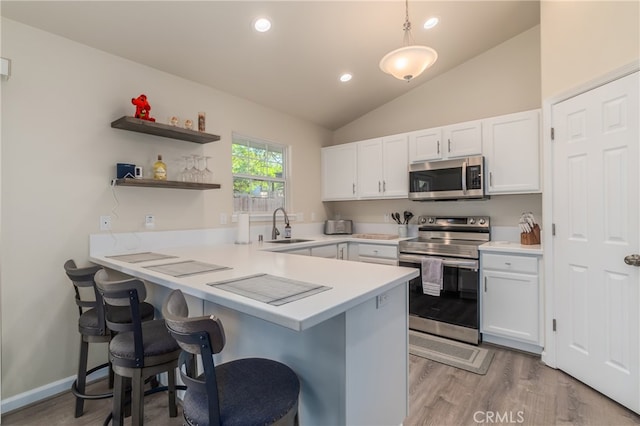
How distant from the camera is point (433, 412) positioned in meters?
1.86

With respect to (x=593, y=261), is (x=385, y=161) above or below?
above

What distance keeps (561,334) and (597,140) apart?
1458 mm

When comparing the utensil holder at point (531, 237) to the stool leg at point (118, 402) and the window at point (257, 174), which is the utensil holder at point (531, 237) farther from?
the stool leg at point (118, 402)

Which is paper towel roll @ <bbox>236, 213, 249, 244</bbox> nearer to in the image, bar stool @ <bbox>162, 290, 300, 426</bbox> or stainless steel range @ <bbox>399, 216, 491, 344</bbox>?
stainless steel range @ <bbox>399, 216, 491, 344</bbox>

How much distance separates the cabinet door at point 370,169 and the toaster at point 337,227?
0.51 m

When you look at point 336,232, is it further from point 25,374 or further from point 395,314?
point 25,374

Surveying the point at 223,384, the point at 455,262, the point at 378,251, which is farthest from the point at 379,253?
the point at 223,384

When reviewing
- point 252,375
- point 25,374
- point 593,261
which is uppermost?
point 593,261

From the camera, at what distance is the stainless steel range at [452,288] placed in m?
2.84

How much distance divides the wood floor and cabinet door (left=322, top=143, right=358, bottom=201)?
243 cm

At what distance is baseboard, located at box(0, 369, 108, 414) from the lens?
193cm

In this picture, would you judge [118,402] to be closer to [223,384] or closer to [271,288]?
[223,384]

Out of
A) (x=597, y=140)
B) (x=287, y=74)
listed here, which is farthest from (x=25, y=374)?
(x=597, y=140)

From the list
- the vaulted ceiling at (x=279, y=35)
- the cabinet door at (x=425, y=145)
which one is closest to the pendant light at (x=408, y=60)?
the vaulted ceiling at (x=279, y=35)
